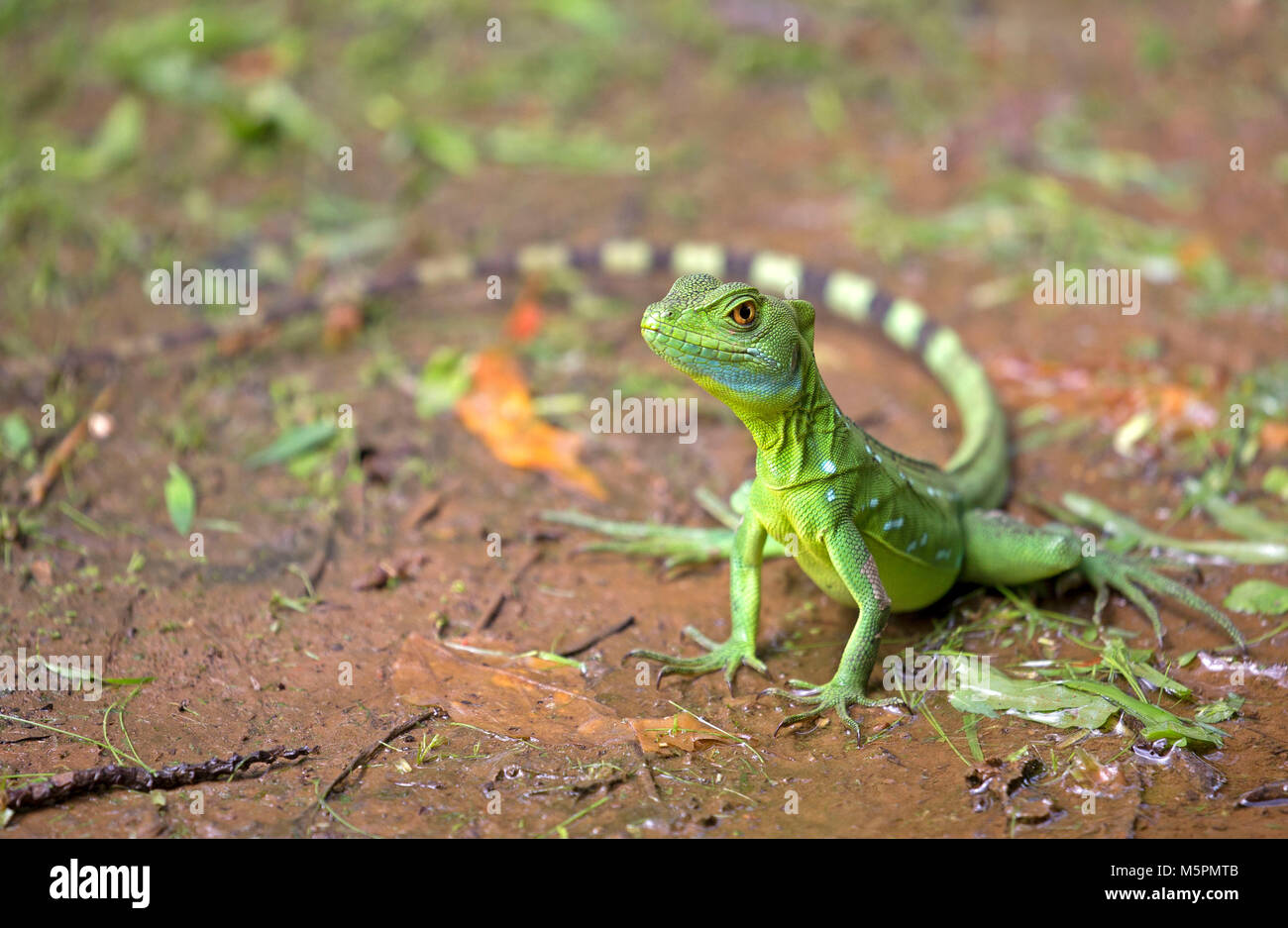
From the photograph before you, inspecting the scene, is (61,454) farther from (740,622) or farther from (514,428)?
(740,622)

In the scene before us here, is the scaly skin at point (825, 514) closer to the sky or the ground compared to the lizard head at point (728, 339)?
closer to the ground

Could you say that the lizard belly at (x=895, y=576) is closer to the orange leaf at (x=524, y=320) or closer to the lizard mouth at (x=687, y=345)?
the lizard mouth at (x=687, y=345)

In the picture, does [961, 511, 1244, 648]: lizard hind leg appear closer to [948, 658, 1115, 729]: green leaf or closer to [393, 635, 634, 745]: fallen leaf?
[948, 658, 1115, 729]: green leaf

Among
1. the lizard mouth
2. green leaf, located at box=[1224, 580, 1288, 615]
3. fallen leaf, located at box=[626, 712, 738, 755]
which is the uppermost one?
the lizard mouth

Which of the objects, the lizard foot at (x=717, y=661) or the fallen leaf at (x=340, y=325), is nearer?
the lizard foot at (x=717, y=661)

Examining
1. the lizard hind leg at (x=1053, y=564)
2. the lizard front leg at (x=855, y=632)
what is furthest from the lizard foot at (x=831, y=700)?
the lizard hind leg at (x=1053, y=564)

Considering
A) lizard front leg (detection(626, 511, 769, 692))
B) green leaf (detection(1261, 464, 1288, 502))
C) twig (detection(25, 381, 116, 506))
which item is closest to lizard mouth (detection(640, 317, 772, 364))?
lizard front leg (detection(626, 511, 769, 692))

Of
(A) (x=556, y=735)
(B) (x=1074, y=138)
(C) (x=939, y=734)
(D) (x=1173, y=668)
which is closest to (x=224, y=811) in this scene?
(A) (x=556, y=735)
